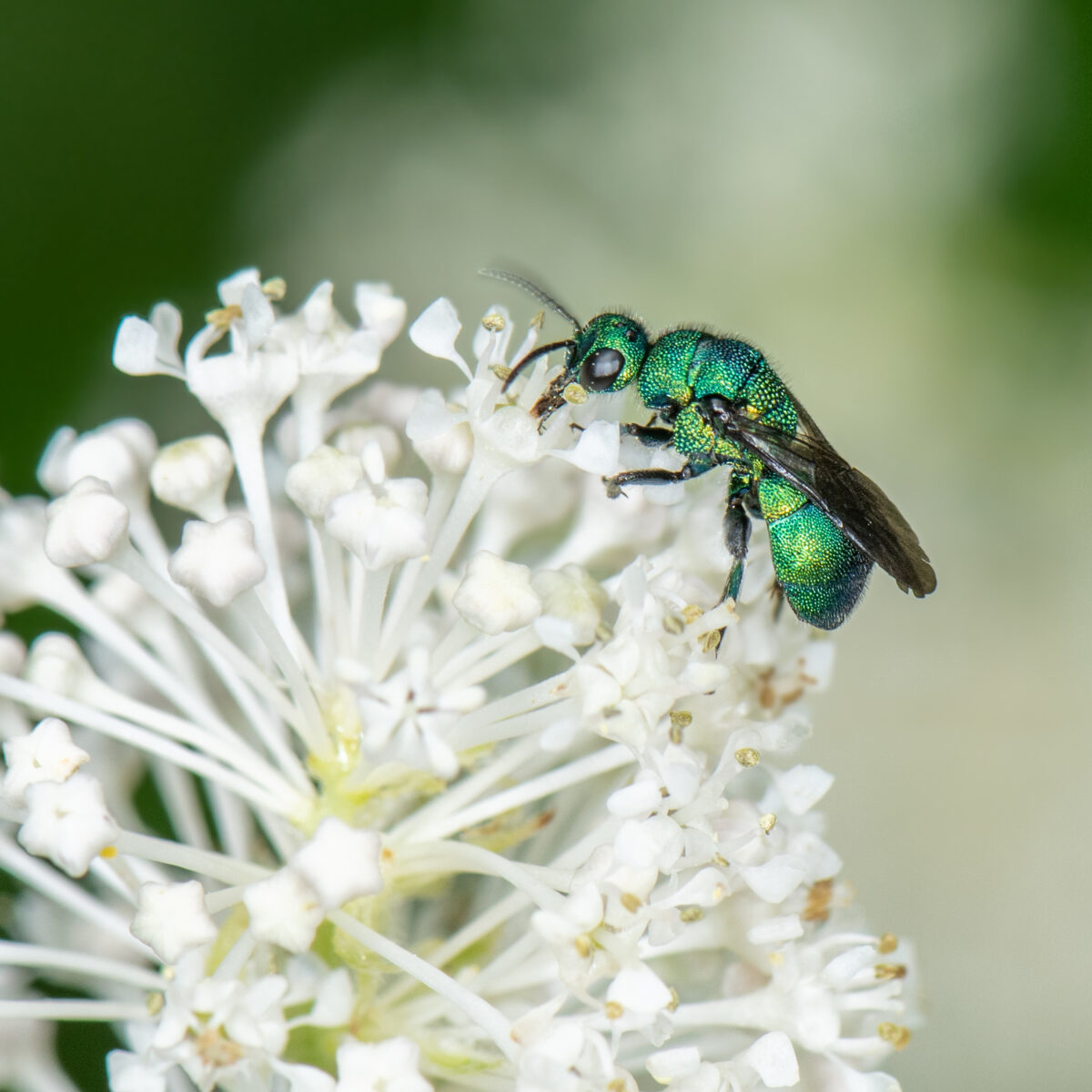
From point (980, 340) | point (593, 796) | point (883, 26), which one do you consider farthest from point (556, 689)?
point (883, 26)

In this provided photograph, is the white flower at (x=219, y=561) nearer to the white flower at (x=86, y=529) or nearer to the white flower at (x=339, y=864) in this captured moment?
the white flower at (x=86, y=529)

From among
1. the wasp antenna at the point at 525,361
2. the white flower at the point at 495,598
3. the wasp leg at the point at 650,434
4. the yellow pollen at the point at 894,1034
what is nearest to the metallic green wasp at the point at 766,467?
the wasp leg at the point at 650,434

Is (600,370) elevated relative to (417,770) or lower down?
elevated

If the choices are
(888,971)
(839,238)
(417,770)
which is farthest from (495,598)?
(839,238)

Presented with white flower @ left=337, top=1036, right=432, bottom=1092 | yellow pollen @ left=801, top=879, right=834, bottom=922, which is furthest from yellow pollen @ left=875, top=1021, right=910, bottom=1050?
white flower @ left=337, top=1036, right=432, bottom=1092

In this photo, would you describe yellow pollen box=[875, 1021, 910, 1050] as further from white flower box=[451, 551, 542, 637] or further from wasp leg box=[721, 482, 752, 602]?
white flower box=[451, 551, 542, 637]

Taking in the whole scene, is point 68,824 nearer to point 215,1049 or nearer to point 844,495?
point 215,1049
